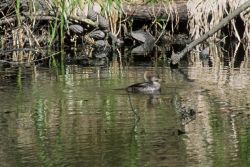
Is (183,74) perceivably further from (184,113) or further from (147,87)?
(184,113)

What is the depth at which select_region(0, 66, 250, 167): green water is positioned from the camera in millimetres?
6516

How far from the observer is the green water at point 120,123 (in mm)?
6516

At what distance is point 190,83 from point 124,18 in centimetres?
599

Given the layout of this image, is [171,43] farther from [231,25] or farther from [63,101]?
[63,101]

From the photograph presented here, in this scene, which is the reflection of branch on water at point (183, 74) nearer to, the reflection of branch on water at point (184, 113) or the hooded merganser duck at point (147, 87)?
the hooded merganser duck at point (147, 87)

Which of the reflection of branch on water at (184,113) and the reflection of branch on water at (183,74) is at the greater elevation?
the reflection of branch on water at (183,74)

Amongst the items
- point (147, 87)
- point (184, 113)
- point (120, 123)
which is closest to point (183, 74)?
point (147, 87)

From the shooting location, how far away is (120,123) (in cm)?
788

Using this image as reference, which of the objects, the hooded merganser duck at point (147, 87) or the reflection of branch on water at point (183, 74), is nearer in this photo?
the hooded merganser duck at point (147, 87)

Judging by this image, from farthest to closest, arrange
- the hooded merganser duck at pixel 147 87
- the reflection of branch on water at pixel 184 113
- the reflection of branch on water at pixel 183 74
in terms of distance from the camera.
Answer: the reflection of branch on water at pixel 183 74 → the hooded merganser duck at pixel 147 87 → the reflection of branch on water at pixel 184 113

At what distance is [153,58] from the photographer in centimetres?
1439

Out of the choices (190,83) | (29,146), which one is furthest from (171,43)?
(29,146)

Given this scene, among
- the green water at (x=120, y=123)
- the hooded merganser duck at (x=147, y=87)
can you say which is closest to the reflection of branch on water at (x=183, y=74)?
the green water at (x=120, y=123)

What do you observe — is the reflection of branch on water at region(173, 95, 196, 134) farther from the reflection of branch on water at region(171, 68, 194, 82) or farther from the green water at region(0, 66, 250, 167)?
the reflection of branch on water at region(171, 68, 194, 82)
